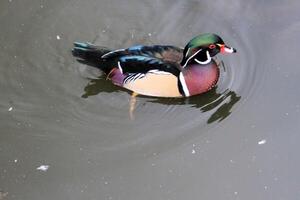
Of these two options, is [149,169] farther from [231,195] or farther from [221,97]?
[221,97]

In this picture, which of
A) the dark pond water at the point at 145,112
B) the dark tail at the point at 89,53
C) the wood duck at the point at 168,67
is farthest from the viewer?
the dark tail at the point at 89,53

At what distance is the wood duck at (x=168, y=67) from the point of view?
3.50 meters

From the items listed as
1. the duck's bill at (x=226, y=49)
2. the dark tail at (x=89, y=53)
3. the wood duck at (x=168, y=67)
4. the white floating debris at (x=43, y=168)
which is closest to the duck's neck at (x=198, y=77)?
the wood duck at (x=168, y=67)

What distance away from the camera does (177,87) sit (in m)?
3.53

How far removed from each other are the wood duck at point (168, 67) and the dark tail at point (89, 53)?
0.02 metres

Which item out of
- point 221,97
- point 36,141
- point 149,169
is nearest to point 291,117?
point 221,97

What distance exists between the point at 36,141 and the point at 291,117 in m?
1.50

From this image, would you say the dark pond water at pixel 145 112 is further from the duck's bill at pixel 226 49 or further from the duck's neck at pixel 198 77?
the duck's bill at pixel 226 49

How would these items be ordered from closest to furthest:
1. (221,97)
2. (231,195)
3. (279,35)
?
(231,195) < (221,97) < (279,35)

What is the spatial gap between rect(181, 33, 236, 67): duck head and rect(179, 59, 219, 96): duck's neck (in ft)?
0.14

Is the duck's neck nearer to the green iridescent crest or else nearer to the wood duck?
the wood duck

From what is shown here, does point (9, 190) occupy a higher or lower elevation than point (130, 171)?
lower

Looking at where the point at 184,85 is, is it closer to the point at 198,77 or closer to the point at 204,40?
the point at 198,77

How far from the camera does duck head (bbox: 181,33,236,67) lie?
138 inches
